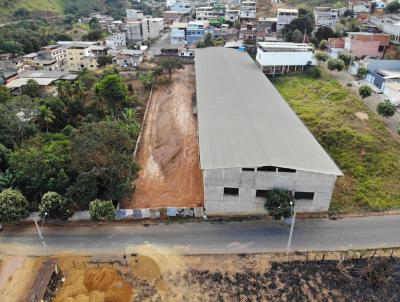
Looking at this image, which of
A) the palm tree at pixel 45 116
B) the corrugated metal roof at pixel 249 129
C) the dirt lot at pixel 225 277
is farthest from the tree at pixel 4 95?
the dirt lot at pixel 225 277

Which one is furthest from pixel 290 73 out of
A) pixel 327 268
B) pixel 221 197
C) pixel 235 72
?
pixel 327 268

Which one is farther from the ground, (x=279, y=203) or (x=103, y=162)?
(x=103, y=162)

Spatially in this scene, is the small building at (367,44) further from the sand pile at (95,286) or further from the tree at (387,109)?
the sand pile at (95,286)

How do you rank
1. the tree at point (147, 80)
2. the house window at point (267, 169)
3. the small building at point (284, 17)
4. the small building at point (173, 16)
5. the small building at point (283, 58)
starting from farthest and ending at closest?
1. the small building at point (173, 16)
2. the small building at point (284, 17)
3. the tree at point (147, 80)
4. the small building at point (283, 58)
5. the house window at point (267, 169)

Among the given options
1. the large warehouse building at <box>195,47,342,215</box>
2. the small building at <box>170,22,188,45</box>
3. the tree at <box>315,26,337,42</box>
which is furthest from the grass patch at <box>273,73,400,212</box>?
the small building at <box>170,22,188,45</box>

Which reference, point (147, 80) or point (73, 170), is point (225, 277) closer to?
point (73, 170)

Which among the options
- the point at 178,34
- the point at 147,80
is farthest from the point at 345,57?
the point at 178,34

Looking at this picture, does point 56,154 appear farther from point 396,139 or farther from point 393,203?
point 396,139
